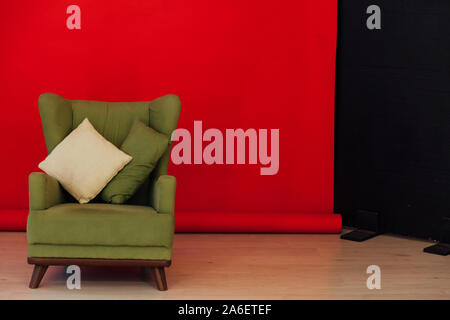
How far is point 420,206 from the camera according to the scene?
208 inches

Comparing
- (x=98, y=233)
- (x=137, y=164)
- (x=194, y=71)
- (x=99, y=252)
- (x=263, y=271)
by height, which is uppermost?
(x=194, y=71)

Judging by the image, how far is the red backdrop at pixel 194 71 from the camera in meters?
5.51

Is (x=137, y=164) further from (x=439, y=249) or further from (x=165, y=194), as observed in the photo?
(x=439, y=249)

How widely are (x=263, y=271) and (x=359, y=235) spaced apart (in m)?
1.16

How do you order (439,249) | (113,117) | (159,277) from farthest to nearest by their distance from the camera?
(439,249) < (113,117) < (159,277)

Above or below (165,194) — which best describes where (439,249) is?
below

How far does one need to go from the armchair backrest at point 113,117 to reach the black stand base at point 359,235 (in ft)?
5.15

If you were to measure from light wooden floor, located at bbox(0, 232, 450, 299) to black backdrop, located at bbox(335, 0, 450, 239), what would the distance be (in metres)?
0.34

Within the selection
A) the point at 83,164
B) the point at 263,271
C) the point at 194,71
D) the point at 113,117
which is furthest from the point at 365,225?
the point at 83,164

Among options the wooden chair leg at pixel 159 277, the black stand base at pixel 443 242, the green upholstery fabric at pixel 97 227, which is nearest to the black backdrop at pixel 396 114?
the black stand base at pixel 443 242

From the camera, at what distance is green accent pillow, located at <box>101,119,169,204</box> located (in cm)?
440

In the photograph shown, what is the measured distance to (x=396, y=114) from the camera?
17.6 feet

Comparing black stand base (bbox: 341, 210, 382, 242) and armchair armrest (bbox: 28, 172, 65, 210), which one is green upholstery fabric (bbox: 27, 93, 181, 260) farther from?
black stand base (bbox: 341, 210, 382, 242)

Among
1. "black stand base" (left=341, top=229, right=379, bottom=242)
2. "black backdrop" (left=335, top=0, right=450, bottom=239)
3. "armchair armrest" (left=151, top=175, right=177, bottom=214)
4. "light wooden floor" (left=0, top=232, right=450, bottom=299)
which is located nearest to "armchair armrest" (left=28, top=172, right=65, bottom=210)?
"light wooden floor" (left=0, top=232, right=450, bottom=299)
